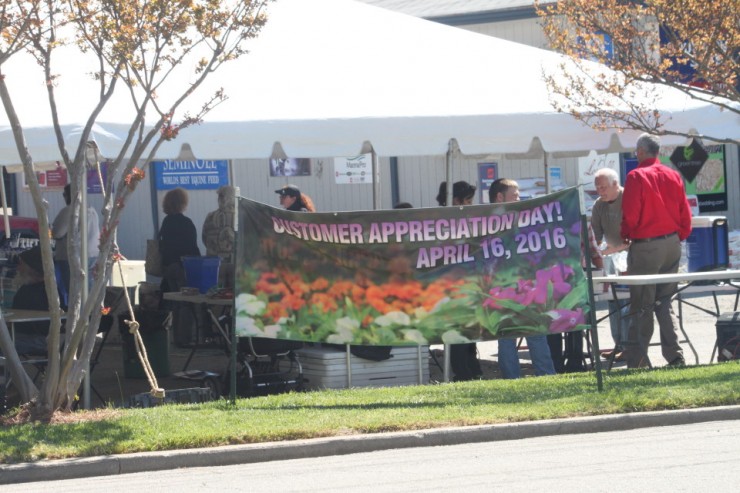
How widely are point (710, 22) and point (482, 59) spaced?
2.34 meters

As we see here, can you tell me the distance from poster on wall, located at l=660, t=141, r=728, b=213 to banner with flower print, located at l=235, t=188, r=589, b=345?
553 inches

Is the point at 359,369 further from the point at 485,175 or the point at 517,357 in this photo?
the point at 485,175

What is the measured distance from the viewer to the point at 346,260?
955 cm

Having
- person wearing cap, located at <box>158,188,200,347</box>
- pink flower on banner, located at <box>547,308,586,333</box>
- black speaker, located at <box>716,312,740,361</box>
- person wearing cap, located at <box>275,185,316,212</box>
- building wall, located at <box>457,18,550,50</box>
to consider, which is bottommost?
black speaker, located at <box>716,312,740,361</box>

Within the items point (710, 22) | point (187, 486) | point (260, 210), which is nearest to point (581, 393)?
point (260, 210)

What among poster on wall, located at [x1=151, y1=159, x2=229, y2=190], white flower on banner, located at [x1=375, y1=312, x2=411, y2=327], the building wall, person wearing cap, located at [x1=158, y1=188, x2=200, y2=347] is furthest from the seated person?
the building wall

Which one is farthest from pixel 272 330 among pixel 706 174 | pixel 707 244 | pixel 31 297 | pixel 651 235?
pixel 706 174

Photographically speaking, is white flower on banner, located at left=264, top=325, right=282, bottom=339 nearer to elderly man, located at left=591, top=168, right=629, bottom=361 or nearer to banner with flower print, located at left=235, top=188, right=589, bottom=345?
banner with flower print, located at left=235, top=188, right=589, bottom=345

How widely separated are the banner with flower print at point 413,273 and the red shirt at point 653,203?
1683 millimetres

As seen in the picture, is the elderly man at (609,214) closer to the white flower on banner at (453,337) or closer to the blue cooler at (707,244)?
the blue cooler at (707,244)

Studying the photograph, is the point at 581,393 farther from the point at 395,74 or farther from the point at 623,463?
the point at 395,74

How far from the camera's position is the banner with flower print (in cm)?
947

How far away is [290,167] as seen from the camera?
2255 centimetres

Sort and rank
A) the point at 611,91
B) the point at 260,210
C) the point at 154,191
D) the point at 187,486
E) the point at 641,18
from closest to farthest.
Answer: the point at 187,486 < the point at 260,210 < the point at 611,91 < the point at 641,18 < the point at 154,191
